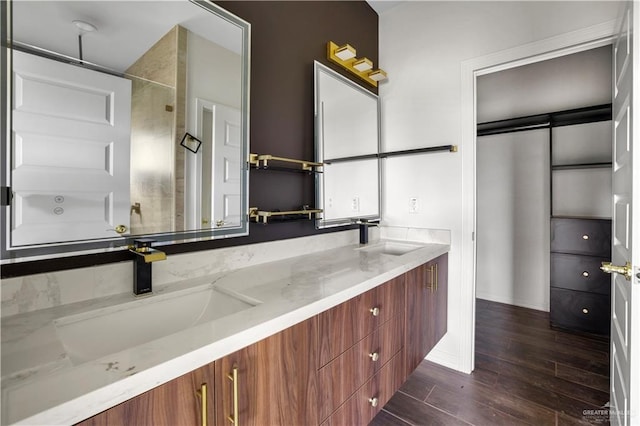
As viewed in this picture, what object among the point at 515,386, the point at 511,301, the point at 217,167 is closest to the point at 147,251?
the point at 217,167

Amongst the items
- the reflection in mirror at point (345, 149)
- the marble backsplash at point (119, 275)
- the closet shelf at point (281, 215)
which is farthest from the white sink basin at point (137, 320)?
the reflection in mirror at point (345, 149)

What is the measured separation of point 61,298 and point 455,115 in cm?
235

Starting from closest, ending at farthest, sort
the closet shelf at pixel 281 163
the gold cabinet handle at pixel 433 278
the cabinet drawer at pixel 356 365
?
the cabinet drawer at pixel 356 365 → the closet shelf at pixel 281 163 → the gold cabinet handle at pixel 433 278

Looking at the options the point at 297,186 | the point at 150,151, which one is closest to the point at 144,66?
the point at 150,151

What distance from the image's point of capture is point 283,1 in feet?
5.55

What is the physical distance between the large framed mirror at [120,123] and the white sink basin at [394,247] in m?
1.12

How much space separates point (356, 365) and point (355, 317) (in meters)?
0.20

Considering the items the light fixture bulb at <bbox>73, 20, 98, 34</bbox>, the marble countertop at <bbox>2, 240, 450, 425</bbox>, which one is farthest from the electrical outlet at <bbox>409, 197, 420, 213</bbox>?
the light fixture bulb at <bbox>73, 20, 98, 34</bbox>

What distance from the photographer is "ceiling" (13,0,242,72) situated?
2.83 ft

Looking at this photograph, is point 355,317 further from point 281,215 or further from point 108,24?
point 108,24

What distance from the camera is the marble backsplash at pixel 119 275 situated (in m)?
0.85

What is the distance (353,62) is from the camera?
2127mm

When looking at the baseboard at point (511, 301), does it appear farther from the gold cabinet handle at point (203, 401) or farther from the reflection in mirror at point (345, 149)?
the gold cabinet handle at point (203, 401)

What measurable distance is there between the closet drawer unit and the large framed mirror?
2.85m
